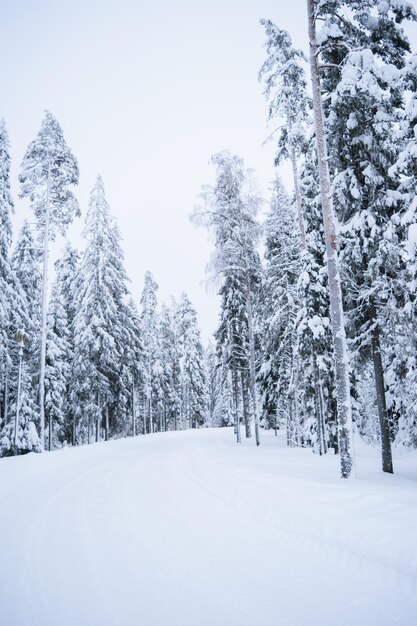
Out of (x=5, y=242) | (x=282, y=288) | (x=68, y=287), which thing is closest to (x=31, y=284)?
(x=68, y=287)

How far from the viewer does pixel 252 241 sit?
68.6 feet

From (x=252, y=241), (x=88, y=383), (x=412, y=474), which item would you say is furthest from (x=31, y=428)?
(x=412, y=474)

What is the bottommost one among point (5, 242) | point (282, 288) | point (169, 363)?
point (169, 363)

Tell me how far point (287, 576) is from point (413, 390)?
29.8 ft

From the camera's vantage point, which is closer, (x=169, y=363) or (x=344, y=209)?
(x=344, y=209)

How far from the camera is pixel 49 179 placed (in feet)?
78.2

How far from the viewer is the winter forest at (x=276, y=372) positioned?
413cm

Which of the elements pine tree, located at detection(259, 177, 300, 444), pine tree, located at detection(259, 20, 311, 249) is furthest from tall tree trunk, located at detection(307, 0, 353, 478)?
pine tree, located at detection(259, 177, 300, 444)

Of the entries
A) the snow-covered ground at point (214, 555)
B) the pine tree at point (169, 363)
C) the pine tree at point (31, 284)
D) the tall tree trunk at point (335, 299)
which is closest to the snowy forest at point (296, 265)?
the tall tree trunk at point (335, 299)

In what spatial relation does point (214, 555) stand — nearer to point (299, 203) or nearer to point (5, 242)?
point (299, 203)

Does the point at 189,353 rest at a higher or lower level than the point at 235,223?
lower

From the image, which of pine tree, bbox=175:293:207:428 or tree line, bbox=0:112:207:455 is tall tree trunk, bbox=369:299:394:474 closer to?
tree line, bbox=0:112:207:455

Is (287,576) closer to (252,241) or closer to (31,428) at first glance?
(252,241)

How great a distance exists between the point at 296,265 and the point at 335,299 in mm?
7855
